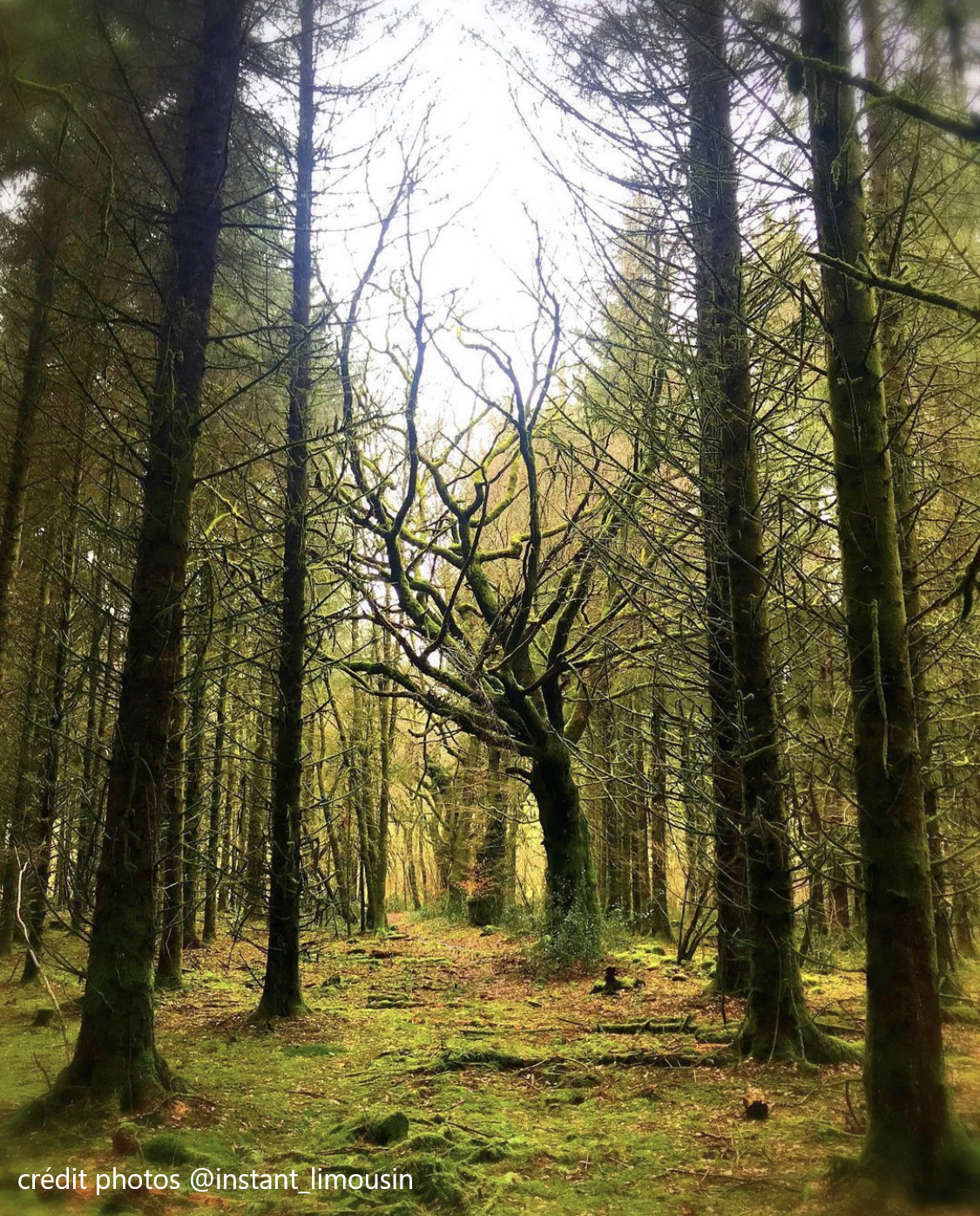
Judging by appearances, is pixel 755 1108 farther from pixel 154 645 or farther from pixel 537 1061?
pixel 154 645

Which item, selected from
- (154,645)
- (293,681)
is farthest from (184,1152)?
(293,681)

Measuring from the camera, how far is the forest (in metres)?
3.34

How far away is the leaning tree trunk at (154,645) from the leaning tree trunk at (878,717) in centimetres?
384

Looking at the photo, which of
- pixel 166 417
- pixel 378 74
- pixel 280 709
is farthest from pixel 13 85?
pixel 280 709

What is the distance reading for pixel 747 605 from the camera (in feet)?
18.7

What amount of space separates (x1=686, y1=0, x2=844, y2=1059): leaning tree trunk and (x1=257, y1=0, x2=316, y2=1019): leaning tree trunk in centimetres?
365

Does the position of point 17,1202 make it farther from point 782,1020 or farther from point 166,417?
point 782,1020

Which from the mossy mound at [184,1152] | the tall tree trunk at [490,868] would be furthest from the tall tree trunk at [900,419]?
the tall tree trunk at [490,868]

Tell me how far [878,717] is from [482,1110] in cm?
352

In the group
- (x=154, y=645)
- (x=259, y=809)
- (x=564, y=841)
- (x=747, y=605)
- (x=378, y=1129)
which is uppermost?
(x=747, y=605)

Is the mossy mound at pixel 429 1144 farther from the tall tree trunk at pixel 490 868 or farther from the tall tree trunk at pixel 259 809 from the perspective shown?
the tall tree trunk at pixel 490 868

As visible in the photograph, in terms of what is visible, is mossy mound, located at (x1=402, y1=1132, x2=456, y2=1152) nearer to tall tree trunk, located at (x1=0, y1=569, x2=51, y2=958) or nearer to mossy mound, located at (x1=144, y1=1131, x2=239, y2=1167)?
mossy mound, located at (x1=144, y1=1131, x2=239, y2=1167)

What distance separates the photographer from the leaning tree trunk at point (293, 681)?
748cm

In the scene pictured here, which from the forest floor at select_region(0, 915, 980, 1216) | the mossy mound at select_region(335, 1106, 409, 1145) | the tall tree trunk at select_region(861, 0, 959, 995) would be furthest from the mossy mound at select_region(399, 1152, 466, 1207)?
the tall tree trunk at select_region(861, 0, 959, 995)
